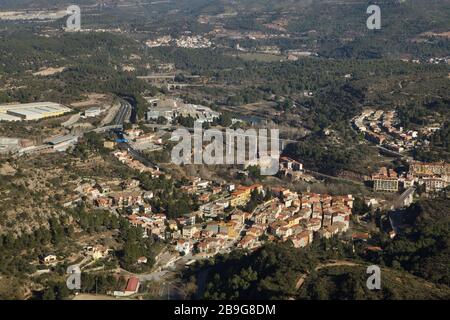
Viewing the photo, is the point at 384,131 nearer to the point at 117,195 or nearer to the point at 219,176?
the point at 219,176

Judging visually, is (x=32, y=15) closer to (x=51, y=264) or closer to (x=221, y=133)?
(x=221, y=133)

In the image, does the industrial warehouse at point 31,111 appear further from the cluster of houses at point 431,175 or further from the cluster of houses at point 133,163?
the cluster of houses at point 431,175

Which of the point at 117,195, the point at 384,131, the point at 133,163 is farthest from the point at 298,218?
the point at 384,131

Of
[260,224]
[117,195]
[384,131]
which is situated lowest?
[384,131]

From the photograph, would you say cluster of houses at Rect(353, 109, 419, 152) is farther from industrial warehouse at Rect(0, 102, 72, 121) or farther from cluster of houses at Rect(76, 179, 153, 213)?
industrial warehouse at Rect(0, 102, 72, 121)

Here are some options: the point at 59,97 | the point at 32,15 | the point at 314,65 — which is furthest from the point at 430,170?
the point at 32,15

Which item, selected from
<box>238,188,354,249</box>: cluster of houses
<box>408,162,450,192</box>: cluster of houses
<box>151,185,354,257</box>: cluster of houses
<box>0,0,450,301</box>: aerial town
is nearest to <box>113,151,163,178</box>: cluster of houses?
<box>0,0,450,301</box>: aerial town
